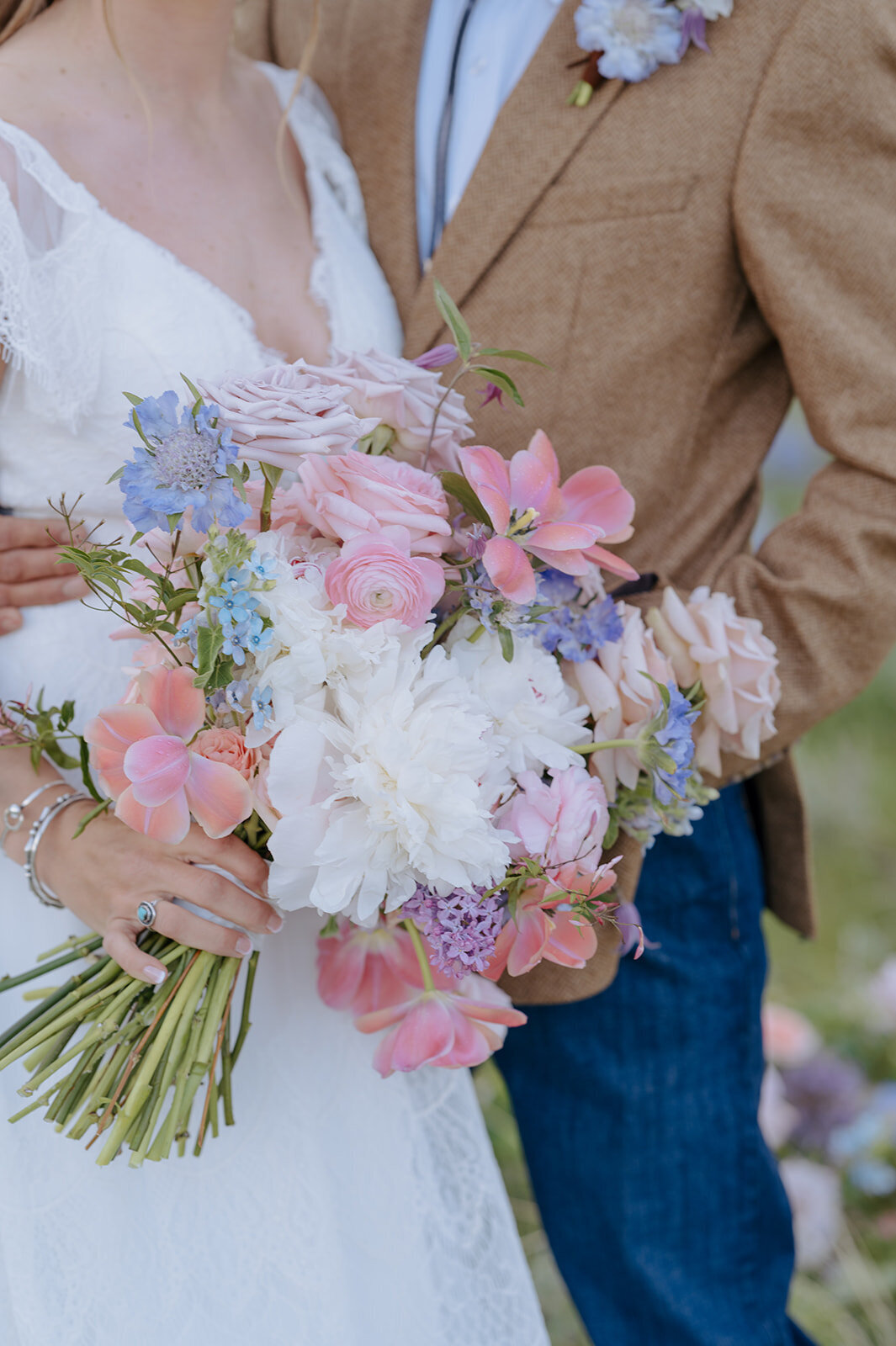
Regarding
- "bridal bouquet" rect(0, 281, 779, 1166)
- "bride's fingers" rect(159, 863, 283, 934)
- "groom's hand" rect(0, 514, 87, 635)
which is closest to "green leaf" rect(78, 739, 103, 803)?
"bridal bouquet" rect(0, 281, 779, 1166)

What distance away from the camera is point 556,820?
982 millimetres

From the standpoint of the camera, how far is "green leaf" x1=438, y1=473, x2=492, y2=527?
103cm

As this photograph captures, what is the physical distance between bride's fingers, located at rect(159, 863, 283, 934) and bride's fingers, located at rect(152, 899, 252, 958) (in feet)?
0.05

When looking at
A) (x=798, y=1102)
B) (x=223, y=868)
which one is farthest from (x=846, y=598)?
(x=798, y=1102)

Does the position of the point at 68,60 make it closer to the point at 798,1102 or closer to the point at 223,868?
the point at 223,868

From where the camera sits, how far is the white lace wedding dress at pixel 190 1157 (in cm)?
112

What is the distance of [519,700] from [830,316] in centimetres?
70

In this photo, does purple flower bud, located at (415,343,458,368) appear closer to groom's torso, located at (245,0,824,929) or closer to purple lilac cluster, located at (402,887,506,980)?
groom's torso, located at (245,0,824,929)

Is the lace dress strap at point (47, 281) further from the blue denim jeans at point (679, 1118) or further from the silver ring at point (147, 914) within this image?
the blue denim jeans at point (679, 1118)

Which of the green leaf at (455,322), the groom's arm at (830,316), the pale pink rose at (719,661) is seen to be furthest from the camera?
the groom's arm at (830,316)

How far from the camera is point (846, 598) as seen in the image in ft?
4.62

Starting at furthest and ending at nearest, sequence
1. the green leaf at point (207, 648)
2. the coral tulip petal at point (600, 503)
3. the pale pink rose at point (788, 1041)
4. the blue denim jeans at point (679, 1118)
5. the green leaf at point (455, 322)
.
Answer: the pale pink rose at point (788, 1041) → the blue denim jeans at point (679, 1118) → the coral tulip petal at point (600, 503) → the green leaf at point (455, 322) → the green leaf at point (207, 648)

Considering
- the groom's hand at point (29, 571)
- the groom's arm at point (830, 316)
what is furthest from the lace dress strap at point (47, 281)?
the groom's arm at point (830, 316)

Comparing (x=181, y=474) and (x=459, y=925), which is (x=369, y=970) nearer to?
(x=459, y=925)
